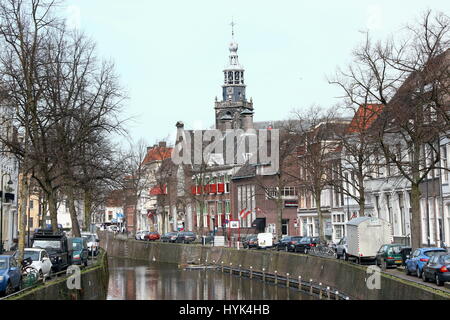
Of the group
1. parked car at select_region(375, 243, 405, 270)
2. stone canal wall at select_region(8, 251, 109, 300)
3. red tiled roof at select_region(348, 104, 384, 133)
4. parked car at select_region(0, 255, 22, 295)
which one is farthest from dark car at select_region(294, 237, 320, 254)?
parked car at select_region(0, 255, 22, 295)

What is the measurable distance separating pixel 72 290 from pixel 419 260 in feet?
52.3

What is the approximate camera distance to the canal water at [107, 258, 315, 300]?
48500 millimetres

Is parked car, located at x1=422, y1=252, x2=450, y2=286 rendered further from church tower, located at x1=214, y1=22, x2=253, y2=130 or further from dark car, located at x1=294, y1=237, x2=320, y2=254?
church tower, located at x1=214, y1=22, x2=253, y2=130

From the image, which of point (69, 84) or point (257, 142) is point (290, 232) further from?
point (69, 84)

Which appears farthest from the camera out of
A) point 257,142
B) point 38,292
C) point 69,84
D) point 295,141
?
point 257,142

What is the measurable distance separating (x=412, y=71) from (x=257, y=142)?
78729mm

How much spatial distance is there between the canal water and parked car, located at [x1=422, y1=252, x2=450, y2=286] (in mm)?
12241

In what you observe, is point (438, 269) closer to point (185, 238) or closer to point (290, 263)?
point (290, 263)

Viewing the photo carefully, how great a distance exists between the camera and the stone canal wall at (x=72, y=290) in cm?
2686

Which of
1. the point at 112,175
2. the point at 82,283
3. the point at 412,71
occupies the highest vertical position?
the point at 412,71

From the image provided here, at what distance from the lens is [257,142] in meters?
114

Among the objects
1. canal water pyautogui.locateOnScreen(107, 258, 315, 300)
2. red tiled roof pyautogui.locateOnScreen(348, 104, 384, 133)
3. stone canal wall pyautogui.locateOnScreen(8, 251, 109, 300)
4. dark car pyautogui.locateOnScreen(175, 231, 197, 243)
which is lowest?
canal water pyautogui.locateOnScreen(107, 258, 315, 300)

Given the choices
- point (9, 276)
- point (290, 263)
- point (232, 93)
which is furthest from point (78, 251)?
point (232, 93)
